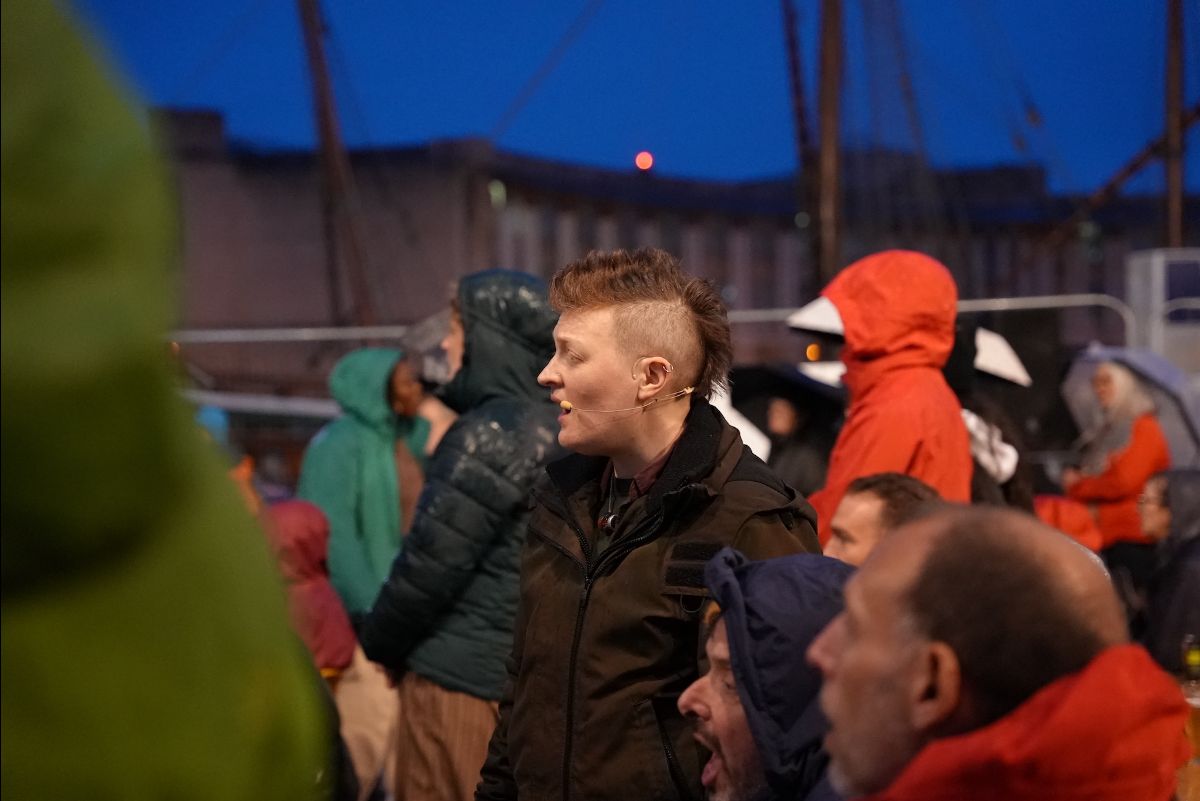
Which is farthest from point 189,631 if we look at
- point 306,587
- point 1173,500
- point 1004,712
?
point 1173,500

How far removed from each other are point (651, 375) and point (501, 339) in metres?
1.41

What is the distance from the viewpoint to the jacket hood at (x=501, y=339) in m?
4.25

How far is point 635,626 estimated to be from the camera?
2.75 m

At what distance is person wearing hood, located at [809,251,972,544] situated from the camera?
4.22 meters

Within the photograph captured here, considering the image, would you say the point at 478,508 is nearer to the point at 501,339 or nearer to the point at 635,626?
the point at 501,339

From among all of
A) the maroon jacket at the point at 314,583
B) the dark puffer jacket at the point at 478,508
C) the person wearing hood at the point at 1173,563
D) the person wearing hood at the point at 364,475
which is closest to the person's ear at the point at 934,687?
the dark puffer jacket at the point at 478,508

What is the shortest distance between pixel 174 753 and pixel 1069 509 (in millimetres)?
6627

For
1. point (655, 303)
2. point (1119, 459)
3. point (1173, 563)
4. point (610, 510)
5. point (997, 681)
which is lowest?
point (1119, 459)

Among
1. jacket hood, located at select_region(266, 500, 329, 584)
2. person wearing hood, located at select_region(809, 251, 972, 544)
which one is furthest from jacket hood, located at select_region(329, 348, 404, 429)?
person wearing hood, located at select_region(809, 251, 972, 544)

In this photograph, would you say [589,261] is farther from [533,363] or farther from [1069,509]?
[1069,509]

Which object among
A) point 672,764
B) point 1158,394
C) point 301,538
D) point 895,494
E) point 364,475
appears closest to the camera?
point 672,764

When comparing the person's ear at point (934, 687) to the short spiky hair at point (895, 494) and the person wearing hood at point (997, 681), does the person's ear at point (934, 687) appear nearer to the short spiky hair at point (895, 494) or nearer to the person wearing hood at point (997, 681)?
the person wearing hood at point (997, 681)

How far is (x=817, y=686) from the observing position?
2.20 meters

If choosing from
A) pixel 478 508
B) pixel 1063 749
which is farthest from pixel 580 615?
pixel 1063 749
